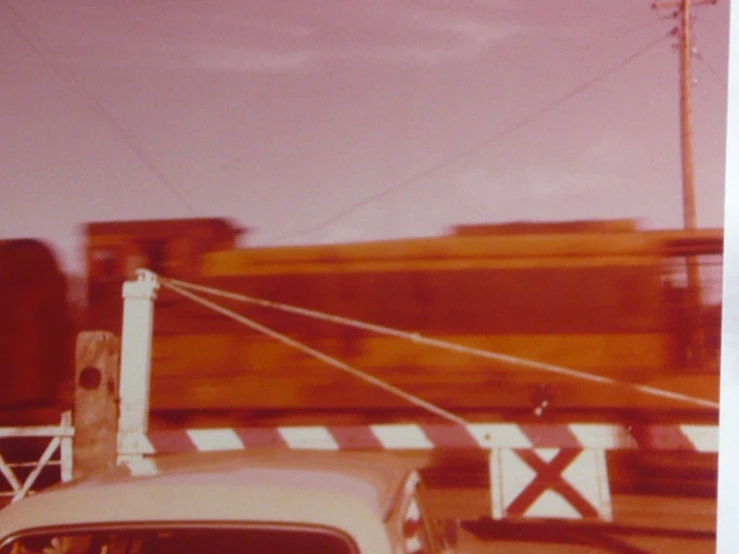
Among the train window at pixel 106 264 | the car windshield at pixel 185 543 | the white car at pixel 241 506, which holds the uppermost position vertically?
the train window at pixel 106 264

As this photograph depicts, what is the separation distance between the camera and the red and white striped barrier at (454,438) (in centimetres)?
237

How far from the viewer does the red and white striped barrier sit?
237 cm

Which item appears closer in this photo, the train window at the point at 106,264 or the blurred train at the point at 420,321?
the blurred train at the point at 420,321

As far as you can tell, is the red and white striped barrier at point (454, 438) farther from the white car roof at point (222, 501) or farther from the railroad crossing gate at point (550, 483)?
the white car roof at point (222, 501)

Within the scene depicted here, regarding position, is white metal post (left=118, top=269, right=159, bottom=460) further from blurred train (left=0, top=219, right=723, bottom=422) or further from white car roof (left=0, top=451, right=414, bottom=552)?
blurred train (left=0, top=219, right=723, bottom=422)

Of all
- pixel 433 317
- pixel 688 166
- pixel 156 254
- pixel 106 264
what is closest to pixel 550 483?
pixel 688 166

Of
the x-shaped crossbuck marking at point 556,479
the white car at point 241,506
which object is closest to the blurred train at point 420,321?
the x-shaped crossbuck marking at point 556,479

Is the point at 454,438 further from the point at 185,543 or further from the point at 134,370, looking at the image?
the point at 134,370

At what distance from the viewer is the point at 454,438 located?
2.38 meters

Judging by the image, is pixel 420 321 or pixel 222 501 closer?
pixel 222 501

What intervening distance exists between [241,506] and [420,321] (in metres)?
3.26

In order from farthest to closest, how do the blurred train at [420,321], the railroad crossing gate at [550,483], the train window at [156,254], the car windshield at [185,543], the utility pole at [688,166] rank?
the train window at [156,254] → the blurred train at [420,321] → the utility pole at [688,166] → the railroad crossing gate at [550,483] → the car windshield at [185,543]

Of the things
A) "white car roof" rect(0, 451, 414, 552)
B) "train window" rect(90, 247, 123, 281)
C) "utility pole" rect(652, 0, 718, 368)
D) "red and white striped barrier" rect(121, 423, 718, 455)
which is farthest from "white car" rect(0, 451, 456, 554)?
"train window" rect(90, 247, 123, 281)

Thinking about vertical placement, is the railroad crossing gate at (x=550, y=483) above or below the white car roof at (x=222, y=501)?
below
